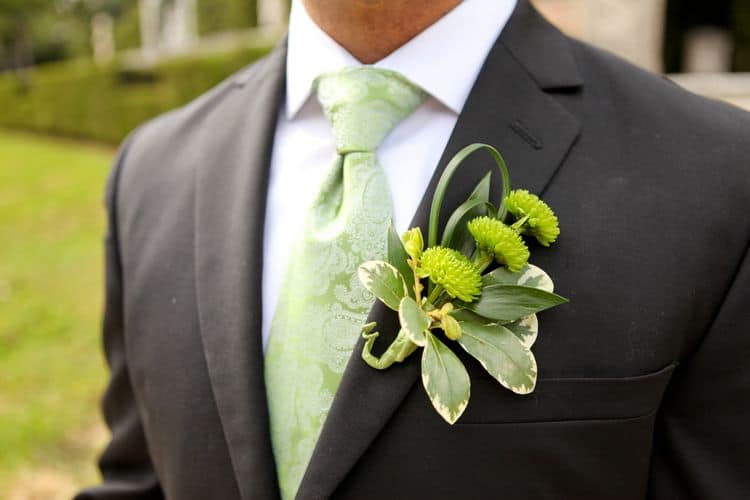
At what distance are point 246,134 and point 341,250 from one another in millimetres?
374

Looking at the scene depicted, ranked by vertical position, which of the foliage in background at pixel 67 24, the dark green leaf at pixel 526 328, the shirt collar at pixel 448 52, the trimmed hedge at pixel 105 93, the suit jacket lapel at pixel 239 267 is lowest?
the foliage in background at pixel 67 24

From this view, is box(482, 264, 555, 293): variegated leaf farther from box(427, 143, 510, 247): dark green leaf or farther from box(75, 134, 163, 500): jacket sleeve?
box(75, 134, 163, 500): jacket sleeve

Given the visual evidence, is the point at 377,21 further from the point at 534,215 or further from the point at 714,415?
the point at 714,415

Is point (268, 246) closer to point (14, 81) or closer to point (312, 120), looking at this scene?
point (312, 120)

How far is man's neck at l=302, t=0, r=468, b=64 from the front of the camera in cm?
135

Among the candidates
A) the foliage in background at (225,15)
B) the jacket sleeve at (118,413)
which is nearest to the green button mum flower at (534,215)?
the jacket sleeve at (118,413)

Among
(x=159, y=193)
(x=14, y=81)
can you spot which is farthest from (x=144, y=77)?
(x=159, y=193)

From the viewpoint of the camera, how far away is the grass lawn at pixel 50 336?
4426 millimetres

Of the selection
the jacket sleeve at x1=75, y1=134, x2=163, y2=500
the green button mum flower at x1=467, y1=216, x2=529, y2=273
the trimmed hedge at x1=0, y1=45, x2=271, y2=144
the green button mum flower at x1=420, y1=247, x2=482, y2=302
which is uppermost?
the green button mum flower at x1=467, y1=216, x2=529, y2=273

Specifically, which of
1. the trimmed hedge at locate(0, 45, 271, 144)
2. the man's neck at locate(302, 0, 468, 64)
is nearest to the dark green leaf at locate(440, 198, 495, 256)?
the man's neck at locate(302, 0, 468, 64)

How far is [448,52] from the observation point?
1.35 meters

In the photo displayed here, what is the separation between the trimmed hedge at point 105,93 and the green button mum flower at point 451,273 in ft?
36.6

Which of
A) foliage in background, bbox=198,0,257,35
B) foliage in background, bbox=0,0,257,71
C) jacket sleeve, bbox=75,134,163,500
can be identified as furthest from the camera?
foliage in background, bbox=0,0,257,71

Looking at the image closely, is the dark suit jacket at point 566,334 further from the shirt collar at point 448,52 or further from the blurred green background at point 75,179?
the blurred green background at point 75,179
